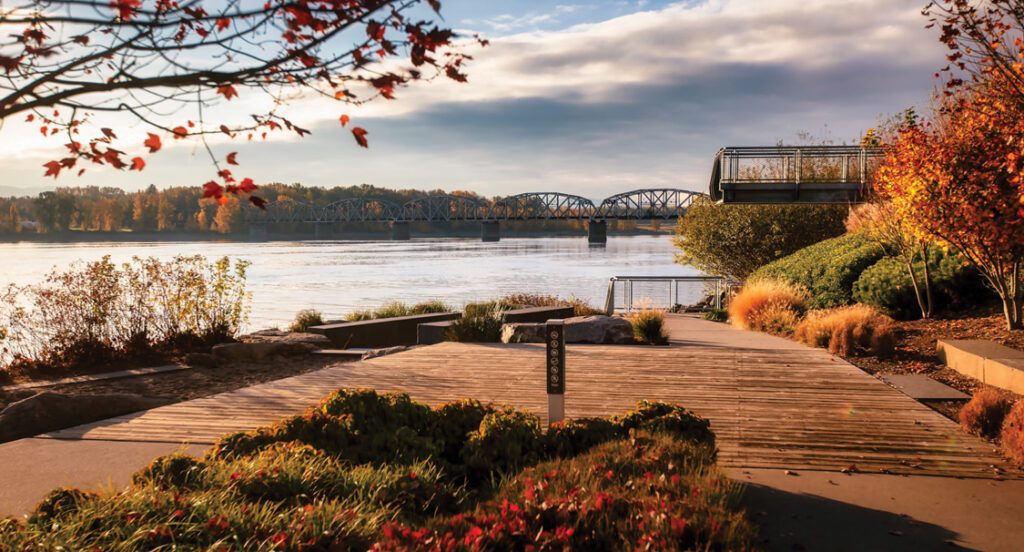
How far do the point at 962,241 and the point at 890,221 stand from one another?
135 inches

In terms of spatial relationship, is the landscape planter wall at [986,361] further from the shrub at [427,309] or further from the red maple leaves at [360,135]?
the shrub at [427,309]

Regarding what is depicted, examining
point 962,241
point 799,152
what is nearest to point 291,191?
point 799,152

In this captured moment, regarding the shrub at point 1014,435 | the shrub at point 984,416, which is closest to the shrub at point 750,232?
the shrub at point 984,416

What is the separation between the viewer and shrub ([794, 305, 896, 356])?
9.77 m

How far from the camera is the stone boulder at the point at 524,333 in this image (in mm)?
10680

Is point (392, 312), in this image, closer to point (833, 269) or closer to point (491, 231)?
point (833, 269)

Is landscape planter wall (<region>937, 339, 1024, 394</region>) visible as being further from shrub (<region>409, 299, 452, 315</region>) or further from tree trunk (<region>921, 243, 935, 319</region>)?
shrub (<region>409, 299, 452, 315</region>)

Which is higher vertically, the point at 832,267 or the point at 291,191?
the point at 291,191

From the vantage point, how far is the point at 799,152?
770 inches

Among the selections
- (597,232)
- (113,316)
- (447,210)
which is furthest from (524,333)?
(447,210)

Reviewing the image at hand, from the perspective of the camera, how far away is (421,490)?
3.67 metres

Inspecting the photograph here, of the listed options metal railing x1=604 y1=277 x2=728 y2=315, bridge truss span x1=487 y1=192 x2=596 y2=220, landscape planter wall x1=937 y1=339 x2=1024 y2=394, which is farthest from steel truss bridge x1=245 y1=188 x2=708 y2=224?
landscape planter wall x1=937 y1=339 x2=1024 y2=394

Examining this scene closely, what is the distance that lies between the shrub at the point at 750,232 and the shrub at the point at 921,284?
9722 millimetres

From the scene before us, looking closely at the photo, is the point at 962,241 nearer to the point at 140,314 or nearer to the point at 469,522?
the point at 469,522
